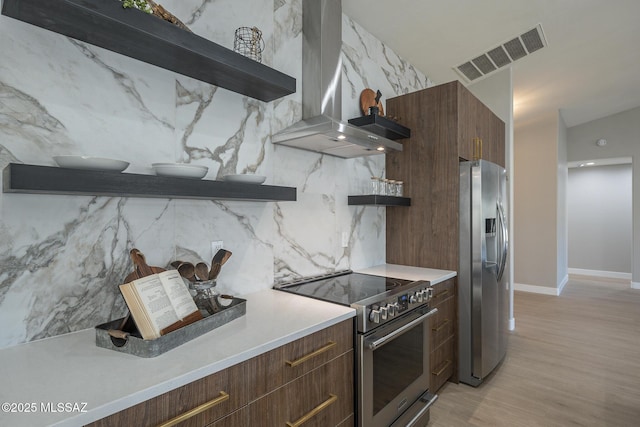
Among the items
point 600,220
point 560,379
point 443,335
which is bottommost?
point 560,379

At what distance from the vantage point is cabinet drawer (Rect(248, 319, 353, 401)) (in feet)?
3.86

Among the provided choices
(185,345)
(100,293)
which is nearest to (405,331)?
(185,345)

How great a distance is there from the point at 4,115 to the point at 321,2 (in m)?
1.86

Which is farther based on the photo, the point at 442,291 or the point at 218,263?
the point at 442,291

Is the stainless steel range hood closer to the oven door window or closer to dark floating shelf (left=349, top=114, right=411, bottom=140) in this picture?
dark floating shelf (left=349, top=114, right=411, bottom=140)

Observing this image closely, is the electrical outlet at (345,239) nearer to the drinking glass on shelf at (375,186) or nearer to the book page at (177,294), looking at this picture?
the drinking glass on shelf at (375,186)

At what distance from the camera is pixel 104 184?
3.64 feet

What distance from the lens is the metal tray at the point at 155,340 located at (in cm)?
107

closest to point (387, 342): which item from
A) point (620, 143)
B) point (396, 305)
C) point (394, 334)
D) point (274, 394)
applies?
point (394, 334)

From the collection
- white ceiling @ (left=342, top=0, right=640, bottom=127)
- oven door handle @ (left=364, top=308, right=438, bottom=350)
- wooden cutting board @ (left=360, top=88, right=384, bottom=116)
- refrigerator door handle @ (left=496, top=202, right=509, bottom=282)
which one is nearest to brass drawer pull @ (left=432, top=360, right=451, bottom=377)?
oven door handle @ (left=364, top=308, right=438, bottom=350)

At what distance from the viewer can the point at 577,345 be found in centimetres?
348

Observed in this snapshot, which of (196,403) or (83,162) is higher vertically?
(83,162)

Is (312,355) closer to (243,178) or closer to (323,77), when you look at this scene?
(243,178)

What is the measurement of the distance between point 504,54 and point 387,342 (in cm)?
333
